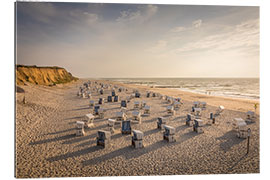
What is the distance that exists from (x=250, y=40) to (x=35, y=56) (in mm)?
11541

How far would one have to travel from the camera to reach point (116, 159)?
6.63 m

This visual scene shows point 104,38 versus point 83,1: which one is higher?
point 83,1

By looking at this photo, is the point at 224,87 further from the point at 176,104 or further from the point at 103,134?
the point at 103,134

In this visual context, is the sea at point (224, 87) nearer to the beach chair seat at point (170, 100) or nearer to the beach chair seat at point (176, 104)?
the beach chair seat at point (176, 104)

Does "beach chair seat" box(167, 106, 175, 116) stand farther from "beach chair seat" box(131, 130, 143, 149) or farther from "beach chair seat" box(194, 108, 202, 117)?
"beach chair seat" box(131, 130, 143, 149)

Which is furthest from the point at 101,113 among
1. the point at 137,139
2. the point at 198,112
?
the point at 198,112

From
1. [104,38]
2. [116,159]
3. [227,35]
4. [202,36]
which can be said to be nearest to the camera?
[116,159]

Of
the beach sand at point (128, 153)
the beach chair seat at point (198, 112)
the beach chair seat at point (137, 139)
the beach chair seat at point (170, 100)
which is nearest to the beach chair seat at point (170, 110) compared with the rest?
the beach chair seat at point (198, 112)

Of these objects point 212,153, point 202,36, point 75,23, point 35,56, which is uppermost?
point 75,23

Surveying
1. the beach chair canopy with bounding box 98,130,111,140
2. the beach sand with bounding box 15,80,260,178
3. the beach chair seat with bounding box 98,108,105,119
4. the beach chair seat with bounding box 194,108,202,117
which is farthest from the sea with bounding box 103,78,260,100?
the beach chair seat with bounding box 98,108,105,119

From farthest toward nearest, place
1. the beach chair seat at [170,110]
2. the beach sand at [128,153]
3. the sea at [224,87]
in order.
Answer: the sea at [224,87] → the beach chair seat at [170,110] → the beach sand at [128,153]

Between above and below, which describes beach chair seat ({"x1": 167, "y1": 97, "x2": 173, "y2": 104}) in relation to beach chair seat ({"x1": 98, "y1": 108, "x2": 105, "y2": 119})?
above
